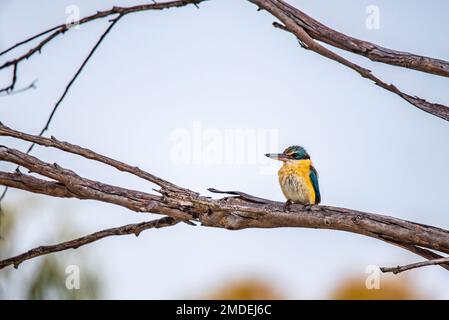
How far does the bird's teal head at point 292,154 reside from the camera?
4461 millimetres

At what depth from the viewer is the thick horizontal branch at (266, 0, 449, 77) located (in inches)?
104

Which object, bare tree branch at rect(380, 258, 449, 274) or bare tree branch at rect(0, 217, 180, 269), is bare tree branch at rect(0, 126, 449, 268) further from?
bare tree branch at rect(380, 258, 449, 274)

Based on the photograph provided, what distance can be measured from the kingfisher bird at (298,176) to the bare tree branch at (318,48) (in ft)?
4.90

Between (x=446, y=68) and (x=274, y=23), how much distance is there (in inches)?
26.0

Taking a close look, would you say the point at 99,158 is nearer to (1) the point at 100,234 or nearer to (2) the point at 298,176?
(1) the point at 100,234

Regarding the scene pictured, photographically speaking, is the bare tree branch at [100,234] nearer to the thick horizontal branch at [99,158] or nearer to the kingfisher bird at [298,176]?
the thick horizontal branch at [99,158]

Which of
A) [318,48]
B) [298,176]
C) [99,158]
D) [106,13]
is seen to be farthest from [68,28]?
[298,176]

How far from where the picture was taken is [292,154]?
4.50 metres

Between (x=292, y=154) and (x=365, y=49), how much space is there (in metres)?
1.84
